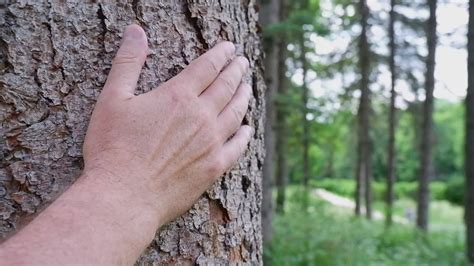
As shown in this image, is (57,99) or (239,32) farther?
(239,32)

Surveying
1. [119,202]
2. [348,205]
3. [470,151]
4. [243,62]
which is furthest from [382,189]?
[119,202]

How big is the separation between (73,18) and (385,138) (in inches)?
897

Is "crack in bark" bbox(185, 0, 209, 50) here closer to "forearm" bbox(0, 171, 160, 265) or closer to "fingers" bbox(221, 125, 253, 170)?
"fingers" bbox(221, 125, 253, 170)

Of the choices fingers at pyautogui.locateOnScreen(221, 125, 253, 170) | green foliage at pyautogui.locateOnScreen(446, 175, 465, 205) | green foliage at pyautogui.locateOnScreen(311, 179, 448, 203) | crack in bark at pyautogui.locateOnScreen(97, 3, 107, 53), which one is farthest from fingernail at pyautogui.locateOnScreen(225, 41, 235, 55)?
green foliage at pyautogui.locateOnScreen(446, 175, 465, 205)

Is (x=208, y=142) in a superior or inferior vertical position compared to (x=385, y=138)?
superior

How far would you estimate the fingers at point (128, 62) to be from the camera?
1200mm

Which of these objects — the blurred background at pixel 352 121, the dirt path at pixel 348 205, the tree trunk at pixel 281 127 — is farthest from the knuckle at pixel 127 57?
the dirt path at pixel 348 205

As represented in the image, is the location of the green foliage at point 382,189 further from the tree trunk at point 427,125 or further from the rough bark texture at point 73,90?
the rough bark texture at point 73,90

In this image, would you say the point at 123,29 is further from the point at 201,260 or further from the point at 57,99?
the point at 201,260

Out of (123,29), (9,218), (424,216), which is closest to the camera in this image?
(9,218)

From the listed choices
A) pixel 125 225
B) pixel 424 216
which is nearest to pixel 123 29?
pixel 125 225

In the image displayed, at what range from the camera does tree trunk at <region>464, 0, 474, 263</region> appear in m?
7.95

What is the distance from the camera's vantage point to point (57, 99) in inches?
48.5

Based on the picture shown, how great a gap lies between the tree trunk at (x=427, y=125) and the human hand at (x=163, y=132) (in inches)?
445
